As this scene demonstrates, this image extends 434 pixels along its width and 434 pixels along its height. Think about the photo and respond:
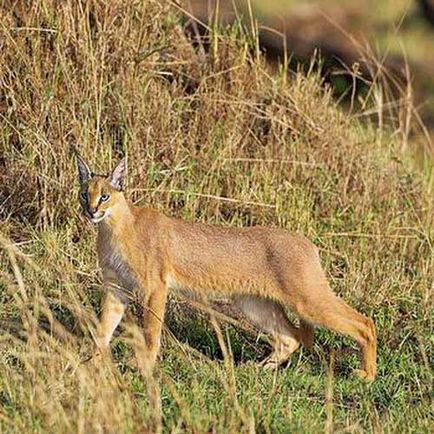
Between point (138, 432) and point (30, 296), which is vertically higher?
point (138, 432)

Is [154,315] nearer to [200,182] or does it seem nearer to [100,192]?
[100,192]

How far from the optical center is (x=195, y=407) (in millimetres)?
5934

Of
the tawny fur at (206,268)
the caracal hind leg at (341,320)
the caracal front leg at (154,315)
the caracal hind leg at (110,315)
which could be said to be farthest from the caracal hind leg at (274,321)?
the caracal hind leg at (110,315)

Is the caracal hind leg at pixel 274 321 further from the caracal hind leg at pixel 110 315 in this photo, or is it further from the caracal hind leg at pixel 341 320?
the caracal hind leg at pixel 110 315

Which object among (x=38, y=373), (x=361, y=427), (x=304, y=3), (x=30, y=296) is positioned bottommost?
(x=304, y=3)

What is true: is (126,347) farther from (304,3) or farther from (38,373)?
(304,3)

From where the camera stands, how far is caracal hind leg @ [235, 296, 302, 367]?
7.20 metres

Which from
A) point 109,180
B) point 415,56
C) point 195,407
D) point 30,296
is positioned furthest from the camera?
point 415,56

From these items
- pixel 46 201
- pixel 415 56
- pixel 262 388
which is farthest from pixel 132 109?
pixel 415 56

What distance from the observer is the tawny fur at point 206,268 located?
22.8ft

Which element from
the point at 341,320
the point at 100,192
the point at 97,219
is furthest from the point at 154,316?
the point at 341,320

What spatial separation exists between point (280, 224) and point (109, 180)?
71.1 inches

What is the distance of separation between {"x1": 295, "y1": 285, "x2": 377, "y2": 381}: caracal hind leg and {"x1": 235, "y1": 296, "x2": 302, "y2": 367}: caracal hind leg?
0.26 metres

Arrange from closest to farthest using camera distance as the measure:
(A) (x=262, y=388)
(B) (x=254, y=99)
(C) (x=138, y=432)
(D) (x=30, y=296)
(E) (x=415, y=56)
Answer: (C) (x=138, y=432), (A) (x=262, y=388), (D) (x=30, y=296), (B) (x=254, y=99), (E) (x=415, y=56)
